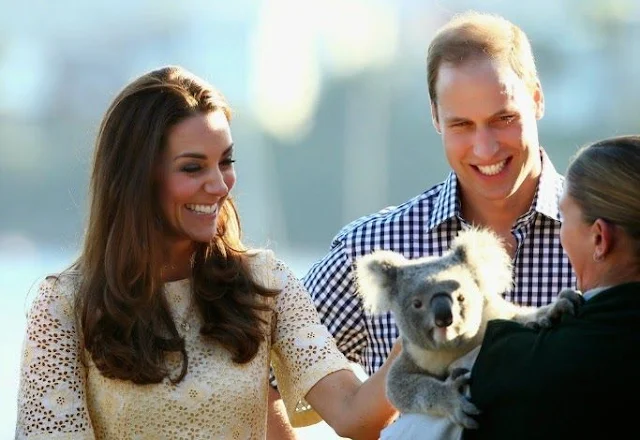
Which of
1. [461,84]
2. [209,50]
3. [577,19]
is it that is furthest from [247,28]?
[461,84]

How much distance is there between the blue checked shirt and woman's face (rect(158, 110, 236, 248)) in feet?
1.93

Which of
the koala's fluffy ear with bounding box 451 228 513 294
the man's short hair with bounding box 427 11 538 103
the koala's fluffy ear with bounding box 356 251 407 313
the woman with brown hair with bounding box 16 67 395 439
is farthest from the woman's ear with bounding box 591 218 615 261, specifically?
the man's short hair with bounding box 427 11 538 103

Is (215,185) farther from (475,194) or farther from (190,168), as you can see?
(475,194)

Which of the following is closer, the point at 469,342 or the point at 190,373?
the point at 469,342

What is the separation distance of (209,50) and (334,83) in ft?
5.67

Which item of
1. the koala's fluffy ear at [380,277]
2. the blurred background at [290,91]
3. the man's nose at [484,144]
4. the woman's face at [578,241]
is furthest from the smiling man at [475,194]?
the blurred background at [290,91]

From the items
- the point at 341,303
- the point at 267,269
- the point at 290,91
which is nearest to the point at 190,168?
the point at 267,269

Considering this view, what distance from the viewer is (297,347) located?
3.10 meters

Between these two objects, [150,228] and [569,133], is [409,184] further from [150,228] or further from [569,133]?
[150,228]

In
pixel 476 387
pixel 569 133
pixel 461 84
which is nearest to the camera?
pixel 476 387

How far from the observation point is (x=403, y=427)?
2379mm

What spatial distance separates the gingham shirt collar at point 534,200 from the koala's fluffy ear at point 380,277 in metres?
0.97

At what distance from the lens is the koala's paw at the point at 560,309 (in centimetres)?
222

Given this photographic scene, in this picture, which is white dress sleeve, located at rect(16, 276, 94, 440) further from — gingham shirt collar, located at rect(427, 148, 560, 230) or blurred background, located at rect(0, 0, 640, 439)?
blurred background, located at rect(0, 0, 640, 439)
